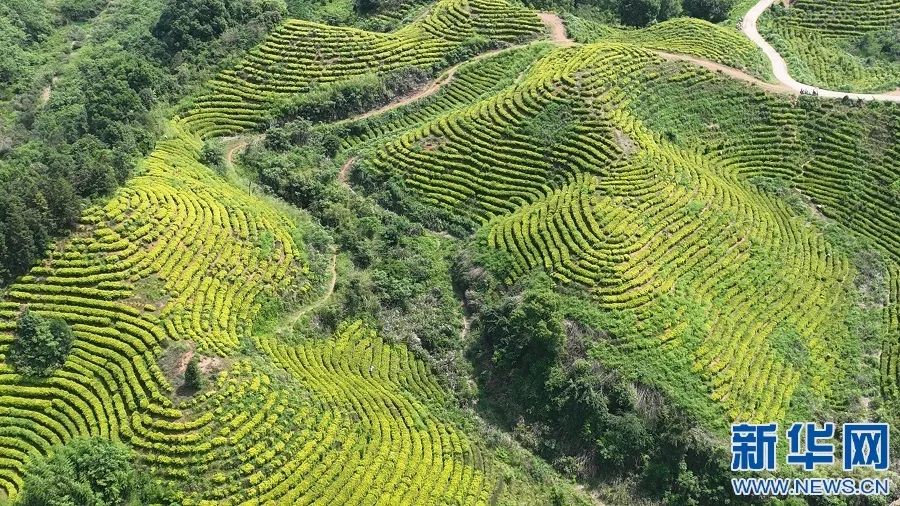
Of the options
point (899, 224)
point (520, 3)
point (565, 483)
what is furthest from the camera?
point (520, 3)

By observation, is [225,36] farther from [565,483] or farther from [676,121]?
[565,483]

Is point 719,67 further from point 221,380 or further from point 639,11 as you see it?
point 221,380

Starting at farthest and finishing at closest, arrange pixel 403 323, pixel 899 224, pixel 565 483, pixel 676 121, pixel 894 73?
1. pixel 894 73
2. pixel 676 121
3. pixel 899 224
4. pixel 403 323
5. pixel 565 483

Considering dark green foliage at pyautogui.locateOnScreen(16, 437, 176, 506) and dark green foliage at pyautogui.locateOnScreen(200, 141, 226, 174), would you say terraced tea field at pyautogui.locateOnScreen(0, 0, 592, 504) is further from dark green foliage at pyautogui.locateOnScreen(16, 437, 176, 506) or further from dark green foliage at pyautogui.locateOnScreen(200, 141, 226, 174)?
dark green foliage at pyautogui.locateOnScreen(200, 141, 226, 174)

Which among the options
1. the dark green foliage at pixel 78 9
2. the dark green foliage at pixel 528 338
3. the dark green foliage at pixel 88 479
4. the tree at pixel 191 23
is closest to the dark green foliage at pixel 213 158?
the tree at pixel 191 23

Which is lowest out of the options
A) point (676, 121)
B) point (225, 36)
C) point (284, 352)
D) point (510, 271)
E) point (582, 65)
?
point (284, 352)

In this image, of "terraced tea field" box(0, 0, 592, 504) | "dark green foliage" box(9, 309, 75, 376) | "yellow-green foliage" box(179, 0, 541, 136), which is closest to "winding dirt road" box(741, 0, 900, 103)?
"yellow-green foliage" box(179, 0, 541, 136)

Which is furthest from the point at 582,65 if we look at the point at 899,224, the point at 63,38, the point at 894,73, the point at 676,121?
the point at 63,38
